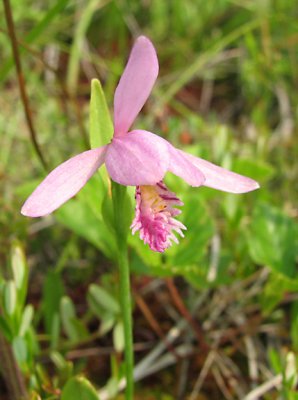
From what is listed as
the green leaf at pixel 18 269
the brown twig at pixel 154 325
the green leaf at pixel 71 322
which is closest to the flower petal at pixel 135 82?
the green leaf at pixel 18 269

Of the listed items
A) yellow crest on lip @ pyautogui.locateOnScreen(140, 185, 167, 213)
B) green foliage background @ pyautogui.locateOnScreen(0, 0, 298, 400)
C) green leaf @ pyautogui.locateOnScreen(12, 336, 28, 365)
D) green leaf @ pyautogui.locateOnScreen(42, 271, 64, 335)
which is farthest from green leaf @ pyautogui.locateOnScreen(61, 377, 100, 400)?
green leaf @ pyautogui.locateOnScreen(42, 271, 64, 335)

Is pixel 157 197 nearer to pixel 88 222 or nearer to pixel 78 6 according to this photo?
pixel 88 222

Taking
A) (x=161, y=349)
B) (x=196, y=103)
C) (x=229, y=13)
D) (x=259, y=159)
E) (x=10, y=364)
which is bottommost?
(x=161, y=349)

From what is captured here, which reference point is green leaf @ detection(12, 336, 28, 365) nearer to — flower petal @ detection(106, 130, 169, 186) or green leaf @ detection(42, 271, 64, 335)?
green leaf @ detection(42, 271, 64, 335)

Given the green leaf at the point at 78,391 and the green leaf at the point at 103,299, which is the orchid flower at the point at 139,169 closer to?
the green leaf at the point at 78,391

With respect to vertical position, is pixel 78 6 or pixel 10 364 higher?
pixel 78 6

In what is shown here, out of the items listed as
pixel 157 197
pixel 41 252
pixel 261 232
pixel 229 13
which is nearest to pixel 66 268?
pixel 41 252

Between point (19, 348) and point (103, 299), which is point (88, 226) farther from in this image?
point (19, 348)
